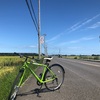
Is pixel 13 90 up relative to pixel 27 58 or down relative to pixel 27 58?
down

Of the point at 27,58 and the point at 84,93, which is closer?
the point at 27,58

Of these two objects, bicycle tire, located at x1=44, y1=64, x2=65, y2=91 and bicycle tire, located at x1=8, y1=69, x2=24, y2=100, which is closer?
bicycle tire, located at x1=8, y1=69, x2=24, y2=100

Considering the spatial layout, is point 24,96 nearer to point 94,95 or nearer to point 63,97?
point 63,97

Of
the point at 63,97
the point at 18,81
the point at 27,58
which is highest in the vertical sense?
the point at 27,58

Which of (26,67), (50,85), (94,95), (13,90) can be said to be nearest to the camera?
(13,90)

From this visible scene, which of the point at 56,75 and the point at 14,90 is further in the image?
the point at 56,75

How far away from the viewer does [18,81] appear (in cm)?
733

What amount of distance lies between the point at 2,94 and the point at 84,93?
9.48 ft

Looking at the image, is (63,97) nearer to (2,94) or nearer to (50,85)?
(50,85)

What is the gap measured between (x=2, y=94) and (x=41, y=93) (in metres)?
1.89

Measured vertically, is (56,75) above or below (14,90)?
above

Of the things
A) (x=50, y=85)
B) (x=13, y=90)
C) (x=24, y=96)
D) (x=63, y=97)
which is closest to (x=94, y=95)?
(x=63, y=97)

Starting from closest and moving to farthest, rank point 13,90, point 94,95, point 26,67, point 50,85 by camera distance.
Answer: point 13,90 < point 26,67 < point 94,95 < point 50,85

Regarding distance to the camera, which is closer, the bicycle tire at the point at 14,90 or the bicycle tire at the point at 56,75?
the bicycle tire at the point at 14,90
